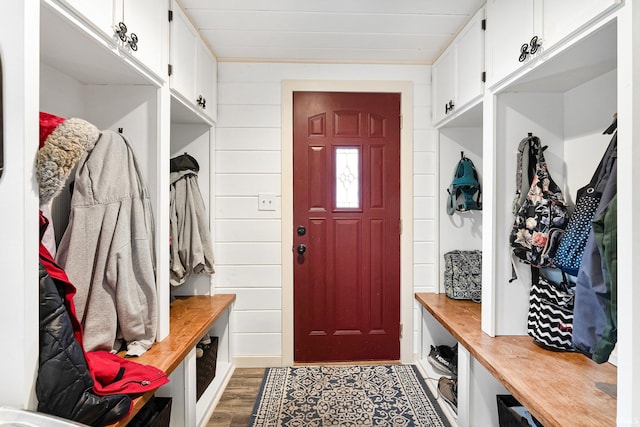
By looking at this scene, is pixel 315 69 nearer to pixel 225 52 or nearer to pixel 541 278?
pixel 225 52

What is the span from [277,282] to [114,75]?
169 cm

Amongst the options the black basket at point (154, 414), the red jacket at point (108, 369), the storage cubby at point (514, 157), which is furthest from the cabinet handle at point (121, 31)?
the storage cubby at point (514, 157)

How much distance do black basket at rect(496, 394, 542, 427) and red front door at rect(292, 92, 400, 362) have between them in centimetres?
100

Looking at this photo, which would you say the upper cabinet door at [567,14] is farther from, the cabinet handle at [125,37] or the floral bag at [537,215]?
the cabinet handle at [125,37]

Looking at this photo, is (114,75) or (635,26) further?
(114,75)

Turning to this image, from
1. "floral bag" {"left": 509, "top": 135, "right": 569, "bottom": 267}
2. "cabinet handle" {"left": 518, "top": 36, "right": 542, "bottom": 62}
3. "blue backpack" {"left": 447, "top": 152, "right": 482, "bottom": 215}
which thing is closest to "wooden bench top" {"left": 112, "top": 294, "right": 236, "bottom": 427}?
"floral bag" {"left": 509, "top": 135, "right": 569, "bottom": 267}

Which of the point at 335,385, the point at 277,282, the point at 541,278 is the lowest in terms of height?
the point at 335,385

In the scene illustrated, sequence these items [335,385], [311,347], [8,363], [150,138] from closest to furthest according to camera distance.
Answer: [8,363] < [150,138] < [335,385] < [311,347]

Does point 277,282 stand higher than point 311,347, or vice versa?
point 277,282

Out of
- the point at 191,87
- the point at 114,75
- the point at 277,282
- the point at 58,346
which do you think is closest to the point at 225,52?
the point at 191,87

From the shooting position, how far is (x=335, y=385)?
230cm

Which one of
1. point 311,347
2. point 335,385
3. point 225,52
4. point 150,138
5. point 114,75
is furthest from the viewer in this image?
point 311,347

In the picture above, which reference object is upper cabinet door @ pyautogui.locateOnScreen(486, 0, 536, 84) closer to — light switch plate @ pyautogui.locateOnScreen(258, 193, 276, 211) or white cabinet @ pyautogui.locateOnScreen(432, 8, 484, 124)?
white cabinet @ pyautogui.locateOnScreen(432, 8, 484, 124)

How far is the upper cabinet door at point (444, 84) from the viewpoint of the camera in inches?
87.7
